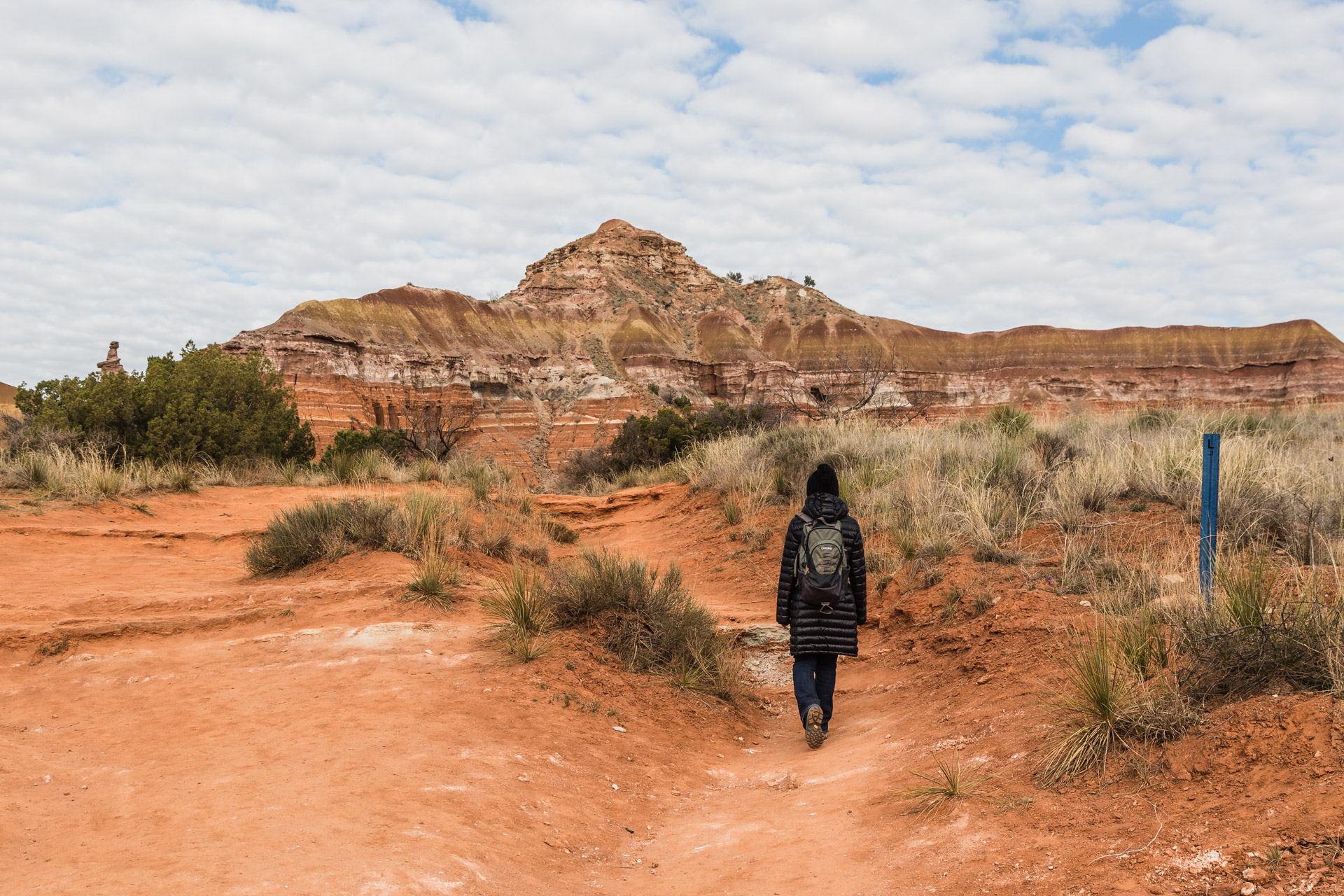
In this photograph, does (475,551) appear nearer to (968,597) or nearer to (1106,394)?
(968,597)

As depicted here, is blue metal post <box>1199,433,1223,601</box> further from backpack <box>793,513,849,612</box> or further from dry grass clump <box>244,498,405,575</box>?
dry grass clump <box>244,498,405,575</box>

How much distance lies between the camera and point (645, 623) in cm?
680

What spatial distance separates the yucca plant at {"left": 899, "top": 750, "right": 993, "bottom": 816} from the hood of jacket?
1987 mm

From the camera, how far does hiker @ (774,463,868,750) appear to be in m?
5.67

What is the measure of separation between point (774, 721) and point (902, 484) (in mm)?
4947

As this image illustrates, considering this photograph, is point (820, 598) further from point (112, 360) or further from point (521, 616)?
point (112, 360)

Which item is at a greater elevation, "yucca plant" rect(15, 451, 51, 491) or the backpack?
"yucca plant" rect(15, 451, 51, 491)

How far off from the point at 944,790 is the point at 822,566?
188 cm

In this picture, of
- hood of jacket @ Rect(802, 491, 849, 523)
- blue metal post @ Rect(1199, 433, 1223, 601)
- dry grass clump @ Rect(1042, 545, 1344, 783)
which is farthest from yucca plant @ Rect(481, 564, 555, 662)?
blue metal post @ Rect(1199, 433, 1223, 601)

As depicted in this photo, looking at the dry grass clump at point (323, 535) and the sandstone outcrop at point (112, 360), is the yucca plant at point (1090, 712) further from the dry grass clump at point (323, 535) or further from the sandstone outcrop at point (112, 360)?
the sandstone outcrop at point (112, 360)

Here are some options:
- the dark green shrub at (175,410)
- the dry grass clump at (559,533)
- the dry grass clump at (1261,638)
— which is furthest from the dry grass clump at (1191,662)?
the dark green shrub at (175,410)

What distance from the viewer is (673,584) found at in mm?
7246

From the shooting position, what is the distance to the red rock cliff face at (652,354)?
56.3 m

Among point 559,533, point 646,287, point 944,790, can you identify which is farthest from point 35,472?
point 646,287
